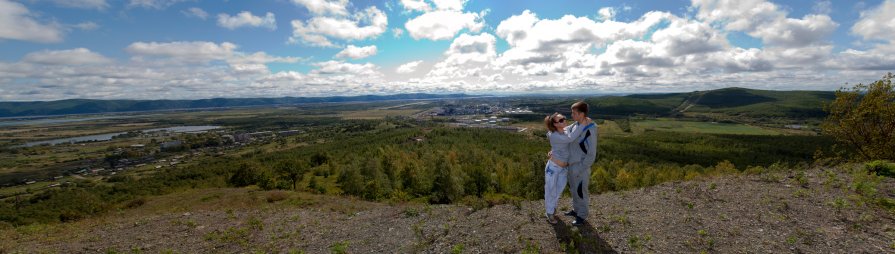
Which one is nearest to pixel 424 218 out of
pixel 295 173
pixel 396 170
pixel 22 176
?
pixel 295 173

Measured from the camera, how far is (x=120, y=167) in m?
117

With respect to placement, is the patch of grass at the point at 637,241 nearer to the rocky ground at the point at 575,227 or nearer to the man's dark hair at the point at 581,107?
the rocky ground at the point at 575,227

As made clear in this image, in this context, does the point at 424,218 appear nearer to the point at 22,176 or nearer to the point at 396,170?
the point at 396,170

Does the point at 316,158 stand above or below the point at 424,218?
below

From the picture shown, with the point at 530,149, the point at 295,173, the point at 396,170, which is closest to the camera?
the point at 295,173

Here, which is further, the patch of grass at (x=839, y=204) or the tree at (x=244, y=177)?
the tree at (x=244, y=177)

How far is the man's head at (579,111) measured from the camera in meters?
8.98

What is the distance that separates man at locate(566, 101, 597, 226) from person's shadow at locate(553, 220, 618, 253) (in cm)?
40

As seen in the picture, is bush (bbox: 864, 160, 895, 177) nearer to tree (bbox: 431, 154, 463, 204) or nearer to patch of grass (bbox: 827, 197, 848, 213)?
patch of grass (bbox: 827, 197, 848, 213)

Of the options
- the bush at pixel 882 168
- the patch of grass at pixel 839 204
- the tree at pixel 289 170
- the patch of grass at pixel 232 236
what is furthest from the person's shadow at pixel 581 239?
the tree at pixel 289 170

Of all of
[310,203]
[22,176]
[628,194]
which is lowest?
[22,176]

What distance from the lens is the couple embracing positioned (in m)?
9.08

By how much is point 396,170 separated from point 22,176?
124 meters

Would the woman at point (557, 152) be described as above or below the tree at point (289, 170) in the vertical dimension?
above
